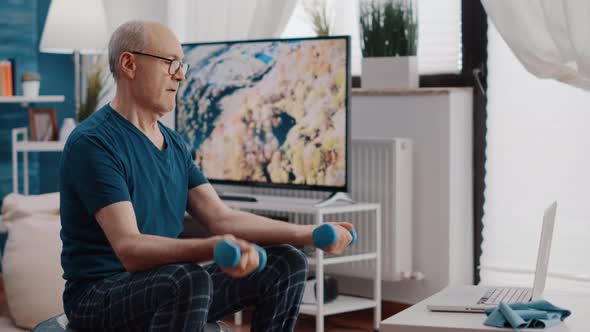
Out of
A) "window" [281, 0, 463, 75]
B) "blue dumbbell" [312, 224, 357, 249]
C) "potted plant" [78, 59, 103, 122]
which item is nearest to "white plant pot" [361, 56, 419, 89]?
"window" [281, 0, 463, 75]

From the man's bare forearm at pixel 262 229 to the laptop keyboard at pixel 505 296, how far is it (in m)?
0.53

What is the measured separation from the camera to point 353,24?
4.12 m

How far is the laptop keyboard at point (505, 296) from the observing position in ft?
7.43

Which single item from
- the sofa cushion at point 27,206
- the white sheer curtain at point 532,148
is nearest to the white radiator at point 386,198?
the white sheer curtain at point 532,148

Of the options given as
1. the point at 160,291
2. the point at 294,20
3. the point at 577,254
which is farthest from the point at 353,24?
the point at 160,291

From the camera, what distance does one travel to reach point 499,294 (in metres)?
2.38

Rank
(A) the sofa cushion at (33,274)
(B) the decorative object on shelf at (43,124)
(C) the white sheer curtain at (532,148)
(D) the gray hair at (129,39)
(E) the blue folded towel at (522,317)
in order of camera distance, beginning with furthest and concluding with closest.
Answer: (B) the decorative object on shelf at (43,124), (C) the white sheer curtain at (532,148), (A) the sofa cushion at (33,274), (D) the gray hair at (129,39), (E) the blue folded towel at (522,317)

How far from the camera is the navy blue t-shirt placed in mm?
1922

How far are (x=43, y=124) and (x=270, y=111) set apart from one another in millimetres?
1434

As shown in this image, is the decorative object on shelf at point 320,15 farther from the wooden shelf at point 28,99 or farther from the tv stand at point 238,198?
the wooden shelf at point 28,99

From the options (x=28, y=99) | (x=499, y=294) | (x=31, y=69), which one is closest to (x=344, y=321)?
(x=499, y=294)

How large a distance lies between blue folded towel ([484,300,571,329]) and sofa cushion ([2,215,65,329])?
154cm

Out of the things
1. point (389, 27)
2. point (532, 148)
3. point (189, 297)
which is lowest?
point (189, 297)

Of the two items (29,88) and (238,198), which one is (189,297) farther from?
(29,88)
